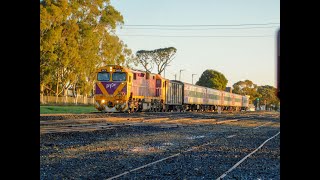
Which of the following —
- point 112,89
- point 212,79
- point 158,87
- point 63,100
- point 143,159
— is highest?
point 212,79

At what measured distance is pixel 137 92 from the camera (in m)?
33.2

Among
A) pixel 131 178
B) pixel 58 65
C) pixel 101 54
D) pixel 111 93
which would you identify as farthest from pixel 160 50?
pixel 131 178

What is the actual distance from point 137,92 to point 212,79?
8783 centimetres

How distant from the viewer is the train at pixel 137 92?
31.0m

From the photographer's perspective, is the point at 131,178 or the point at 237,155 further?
the point at 237,155

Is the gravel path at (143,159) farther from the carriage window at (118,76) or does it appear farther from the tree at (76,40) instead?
the tree at (76,40)

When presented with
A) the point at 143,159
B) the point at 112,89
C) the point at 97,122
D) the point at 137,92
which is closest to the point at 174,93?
the point at 137,92

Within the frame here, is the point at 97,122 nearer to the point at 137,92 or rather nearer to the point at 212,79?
the point at 137,92

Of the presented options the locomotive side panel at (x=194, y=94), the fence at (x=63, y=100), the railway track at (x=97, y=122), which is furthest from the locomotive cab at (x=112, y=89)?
the fence at (x=63, y=100)

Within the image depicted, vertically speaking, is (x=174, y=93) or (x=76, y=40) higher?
(x=76, y=40)
